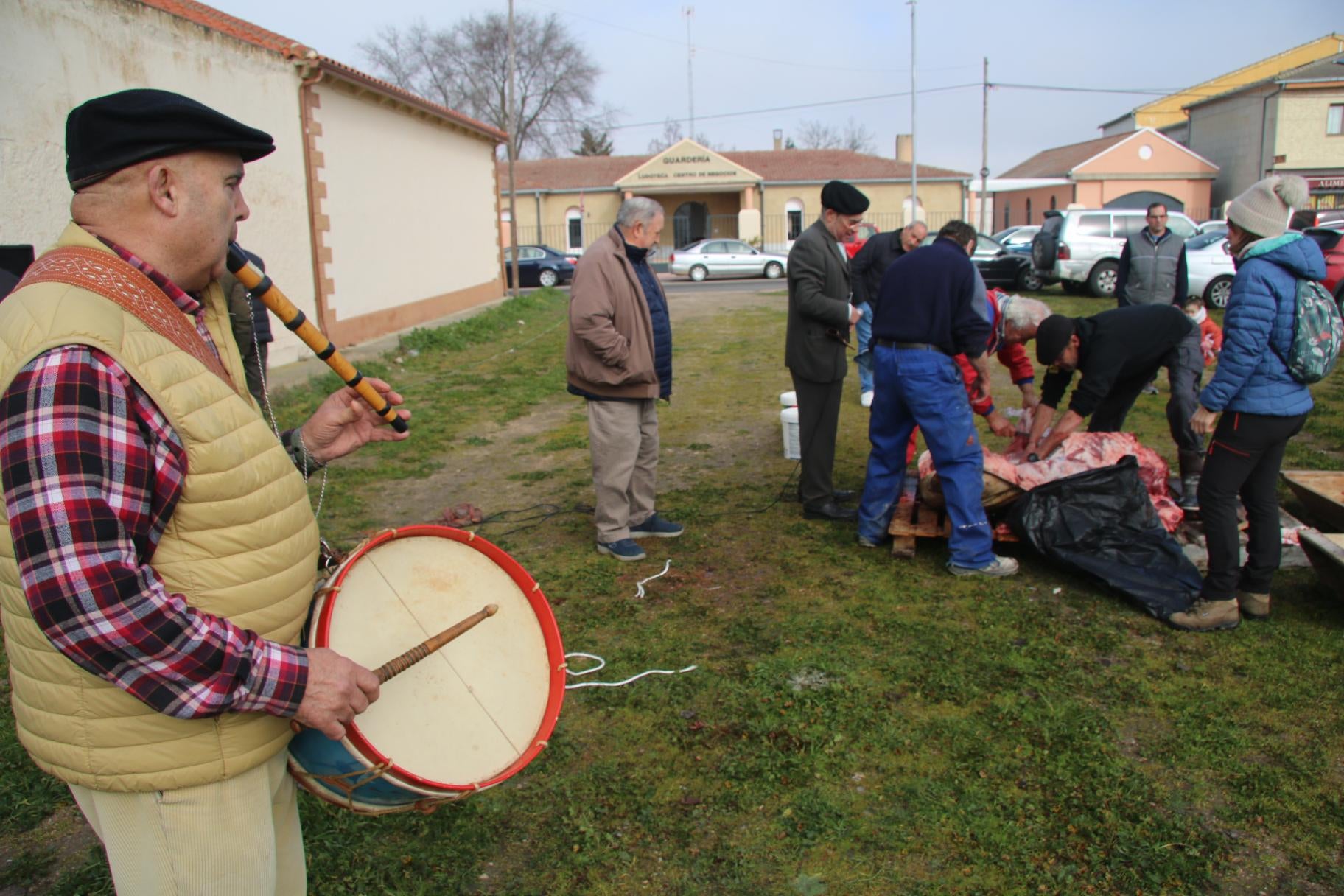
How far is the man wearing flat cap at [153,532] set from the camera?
51.9 inches

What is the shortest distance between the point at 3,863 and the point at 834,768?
2.57 meters

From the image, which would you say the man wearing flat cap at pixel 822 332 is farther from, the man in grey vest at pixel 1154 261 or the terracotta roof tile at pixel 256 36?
the terracotta roof tile at pixel 256 36

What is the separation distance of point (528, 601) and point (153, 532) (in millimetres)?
935

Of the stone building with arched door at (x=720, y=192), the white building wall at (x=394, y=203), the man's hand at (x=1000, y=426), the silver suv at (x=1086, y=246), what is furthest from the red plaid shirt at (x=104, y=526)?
the stone building with arched door at (x=720, y=192)

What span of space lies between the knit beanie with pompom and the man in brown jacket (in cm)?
270

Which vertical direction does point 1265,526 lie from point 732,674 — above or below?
above

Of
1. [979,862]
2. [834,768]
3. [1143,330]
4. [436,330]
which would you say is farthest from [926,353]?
[436,330]

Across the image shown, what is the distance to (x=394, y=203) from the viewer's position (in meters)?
15.9

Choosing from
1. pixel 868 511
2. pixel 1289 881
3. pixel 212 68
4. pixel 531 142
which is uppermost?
pixel 531 142

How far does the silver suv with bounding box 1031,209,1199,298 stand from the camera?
1845 centimetres

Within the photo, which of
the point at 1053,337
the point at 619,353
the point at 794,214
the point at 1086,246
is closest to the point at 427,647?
the point at 619,353

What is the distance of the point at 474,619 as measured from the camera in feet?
6.53

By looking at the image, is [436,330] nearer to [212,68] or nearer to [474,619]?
[212,68]

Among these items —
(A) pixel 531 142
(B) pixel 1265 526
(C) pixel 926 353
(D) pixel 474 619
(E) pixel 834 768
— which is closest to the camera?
(D) pixel 474 619
